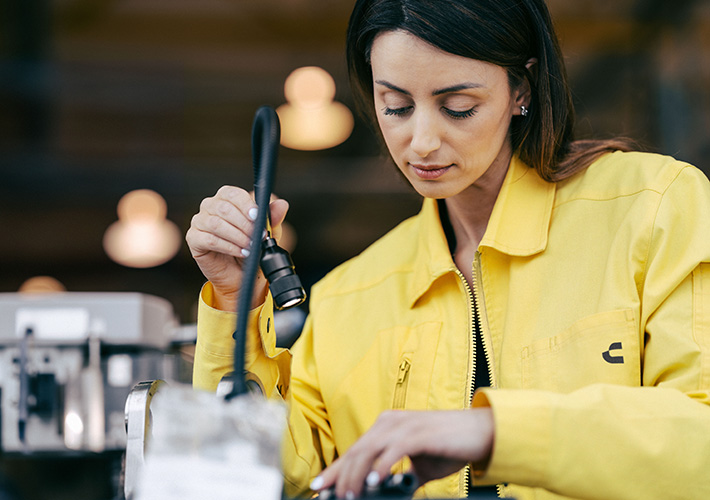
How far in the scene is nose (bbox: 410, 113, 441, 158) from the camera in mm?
1043

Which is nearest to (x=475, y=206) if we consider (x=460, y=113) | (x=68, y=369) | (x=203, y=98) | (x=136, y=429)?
Result: (x=460, y=113)

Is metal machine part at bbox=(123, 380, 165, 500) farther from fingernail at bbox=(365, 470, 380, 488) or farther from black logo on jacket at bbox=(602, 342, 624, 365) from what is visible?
black logo on jacket at bbox=(602, 342, 624, 365)

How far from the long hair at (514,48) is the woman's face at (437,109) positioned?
0.02 meters

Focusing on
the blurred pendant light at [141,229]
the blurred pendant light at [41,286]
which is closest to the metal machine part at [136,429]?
the blurred pendant light at [141,229]

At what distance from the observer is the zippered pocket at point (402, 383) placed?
121 centimetres

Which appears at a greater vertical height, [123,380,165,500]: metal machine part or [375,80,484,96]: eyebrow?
[375,80,484,96]: eyebrow

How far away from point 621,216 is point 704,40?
5.04m

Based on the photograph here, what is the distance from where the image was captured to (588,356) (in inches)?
39.9

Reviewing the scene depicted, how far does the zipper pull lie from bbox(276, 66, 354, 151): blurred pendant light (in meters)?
4.21

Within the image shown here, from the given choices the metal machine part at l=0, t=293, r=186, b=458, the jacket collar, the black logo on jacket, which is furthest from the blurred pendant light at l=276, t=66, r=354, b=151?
the black logo on jacket

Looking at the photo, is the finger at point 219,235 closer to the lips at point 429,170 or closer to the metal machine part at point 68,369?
the lips at point 429,170

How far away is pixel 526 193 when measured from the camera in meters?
1.23

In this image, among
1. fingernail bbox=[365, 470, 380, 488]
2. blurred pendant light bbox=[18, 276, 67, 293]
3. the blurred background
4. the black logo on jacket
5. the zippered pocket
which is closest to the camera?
fingernail bbox=[365, 470, 380, 488]

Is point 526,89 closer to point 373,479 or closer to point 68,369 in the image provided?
point 373,479
